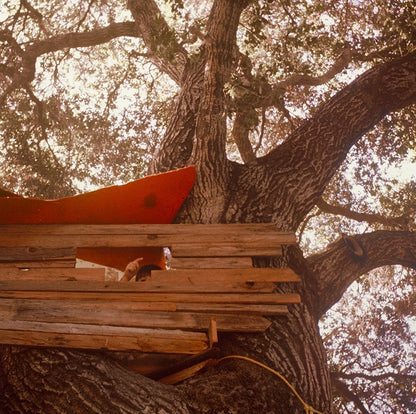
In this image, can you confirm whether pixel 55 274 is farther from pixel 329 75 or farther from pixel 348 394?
pixel 329 75

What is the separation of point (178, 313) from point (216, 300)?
0.99 ft

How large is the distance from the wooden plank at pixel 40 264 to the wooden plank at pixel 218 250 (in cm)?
83

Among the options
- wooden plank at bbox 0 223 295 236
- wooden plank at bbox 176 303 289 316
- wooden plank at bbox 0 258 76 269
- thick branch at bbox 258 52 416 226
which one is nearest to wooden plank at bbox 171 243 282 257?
wooden plank at bbox 0 223 295 236

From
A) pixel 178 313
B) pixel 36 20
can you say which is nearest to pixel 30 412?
pixel 178 313

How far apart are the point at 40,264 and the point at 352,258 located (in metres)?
4.00

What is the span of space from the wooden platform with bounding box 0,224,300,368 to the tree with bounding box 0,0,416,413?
8.4 inches

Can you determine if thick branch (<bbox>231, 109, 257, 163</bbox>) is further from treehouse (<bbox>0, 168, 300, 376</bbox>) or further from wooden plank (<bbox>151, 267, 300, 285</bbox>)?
wooden plank (<bbox>151, 267, 300, 285</bbox>)

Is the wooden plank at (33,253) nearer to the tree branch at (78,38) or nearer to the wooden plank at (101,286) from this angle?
the wooden plank at (101,286)

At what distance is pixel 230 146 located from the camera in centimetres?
1076

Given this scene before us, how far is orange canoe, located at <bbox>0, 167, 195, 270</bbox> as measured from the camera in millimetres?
3666

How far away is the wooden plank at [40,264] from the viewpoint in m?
3.47

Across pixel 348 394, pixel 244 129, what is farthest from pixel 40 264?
pixel 348 394

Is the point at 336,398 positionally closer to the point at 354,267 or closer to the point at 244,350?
the point at 354,267

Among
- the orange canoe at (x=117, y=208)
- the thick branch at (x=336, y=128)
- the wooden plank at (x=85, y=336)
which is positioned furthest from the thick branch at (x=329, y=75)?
the wooden plank at (x=85, y=336)
